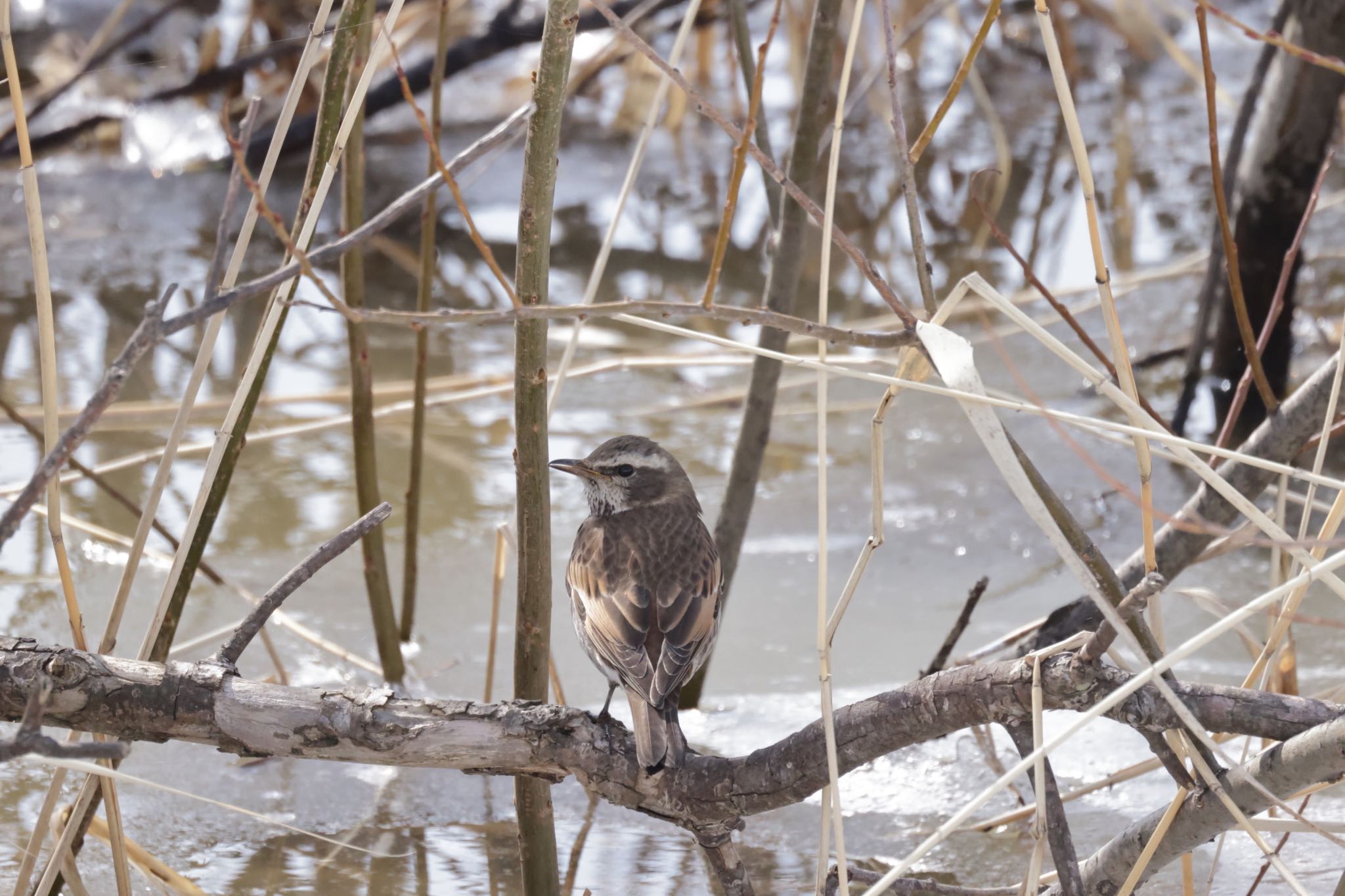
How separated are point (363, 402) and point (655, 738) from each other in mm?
1346

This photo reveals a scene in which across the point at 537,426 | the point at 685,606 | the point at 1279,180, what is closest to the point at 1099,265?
the point at 537,426

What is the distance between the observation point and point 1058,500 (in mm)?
2219

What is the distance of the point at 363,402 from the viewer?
11.0 ft

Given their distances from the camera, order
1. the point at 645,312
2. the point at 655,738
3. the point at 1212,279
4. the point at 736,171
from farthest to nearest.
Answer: the point at 1212,279
the point at 655,738
the point at 736,171
the point at 645,312

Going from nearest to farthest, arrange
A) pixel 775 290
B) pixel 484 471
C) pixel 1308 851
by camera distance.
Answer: pixel 1308 851, pixel 775 290, pixel 484 471

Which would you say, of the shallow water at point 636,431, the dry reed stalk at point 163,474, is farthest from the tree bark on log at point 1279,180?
the dry reed stalk at point 163,474

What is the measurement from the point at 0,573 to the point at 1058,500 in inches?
135

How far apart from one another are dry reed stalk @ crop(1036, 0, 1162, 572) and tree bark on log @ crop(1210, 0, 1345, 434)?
2.97m

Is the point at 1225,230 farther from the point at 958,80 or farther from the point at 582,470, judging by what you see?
A: the point at 582,470

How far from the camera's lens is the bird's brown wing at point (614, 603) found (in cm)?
282

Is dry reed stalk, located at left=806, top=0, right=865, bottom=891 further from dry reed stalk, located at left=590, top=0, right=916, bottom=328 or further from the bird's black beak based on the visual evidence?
the bird's black beak

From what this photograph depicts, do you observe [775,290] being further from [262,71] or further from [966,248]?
[262,71]

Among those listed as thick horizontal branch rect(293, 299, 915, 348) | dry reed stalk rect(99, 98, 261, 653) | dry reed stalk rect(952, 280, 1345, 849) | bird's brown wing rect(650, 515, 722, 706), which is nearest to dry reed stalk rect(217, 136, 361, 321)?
thick horizontal branch rect(293, 299, 915, 348)

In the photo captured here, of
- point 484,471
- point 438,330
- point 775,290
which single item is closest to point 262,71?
point 438,330
